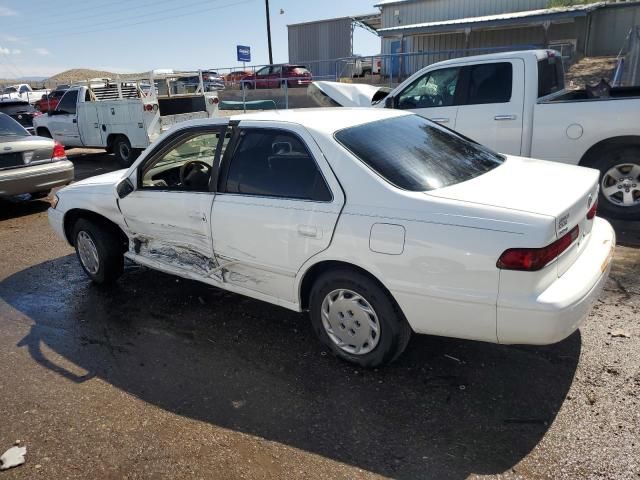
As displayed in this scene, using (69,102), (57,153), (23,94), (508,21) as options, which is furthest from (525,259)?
(23,94)

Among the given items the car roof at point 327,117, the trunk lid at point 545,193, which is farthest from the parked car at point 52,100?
the trunk lid at point 545,193

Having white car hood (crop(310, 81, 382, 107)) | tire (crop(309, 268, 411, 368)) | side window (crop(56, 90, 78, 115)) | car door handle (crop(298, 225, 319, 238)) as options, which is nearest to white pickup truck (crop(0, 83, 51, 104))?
side window (crop(56, 90, 78, 115))

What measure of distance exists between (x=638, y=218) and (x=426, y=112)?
9.31 feet

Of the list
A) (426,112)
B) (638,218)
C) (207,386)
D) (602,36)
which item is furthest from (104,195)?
(602,36)

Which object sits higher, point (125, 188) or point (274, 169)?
point (274, 169)

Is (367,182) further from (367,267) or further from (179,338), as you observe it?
(179,338)

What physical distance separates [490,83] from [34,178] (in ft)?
22.5

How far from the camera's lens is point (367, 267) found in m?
2.89

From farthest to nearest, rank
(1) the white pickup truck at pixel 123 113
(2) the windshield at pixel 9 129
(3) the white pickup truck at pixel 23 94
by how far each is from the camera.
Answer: (3) the white pickup truck at pixel 23 94, (1) the white pickup truck at pixel 123 113, (2) the windshield at pixel 9 129

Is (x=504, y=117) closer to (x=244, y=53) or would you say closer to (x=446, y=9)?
(x=244, y=53)

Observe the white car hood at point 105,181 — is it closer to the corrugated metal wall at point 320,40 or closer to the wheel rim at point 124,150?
the wheel rim at point 124,150

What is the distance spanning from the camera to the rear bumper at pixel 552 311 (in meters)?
2.51

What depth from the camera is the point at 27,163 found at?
308 inches

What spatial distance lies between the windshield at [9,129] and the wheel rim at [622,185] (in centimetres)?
852
